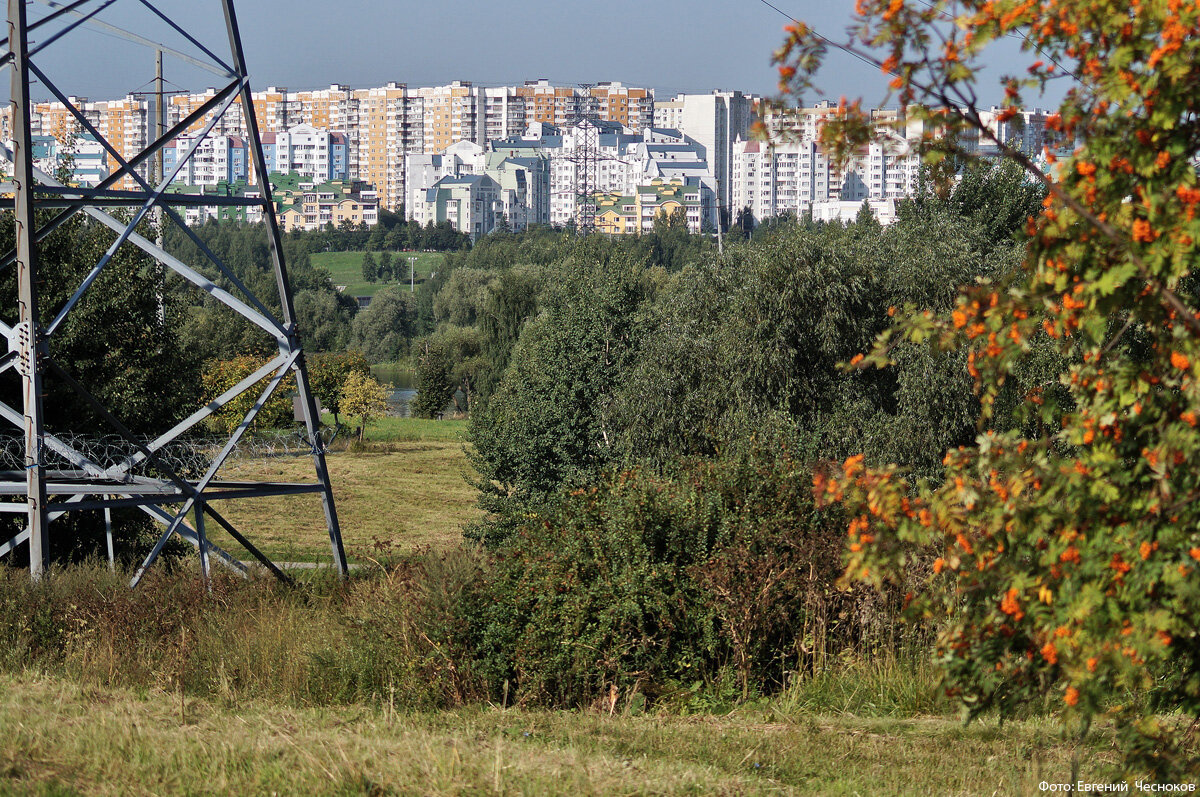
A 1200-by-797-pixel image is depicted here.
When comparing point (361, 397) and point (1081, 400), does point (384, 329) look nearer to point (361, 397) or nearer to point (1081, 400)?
point (361, 397)

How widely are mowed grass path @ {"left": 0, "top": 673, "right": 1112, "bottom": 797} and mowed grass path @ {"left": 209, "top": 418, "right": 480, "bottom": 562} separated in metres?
12.2

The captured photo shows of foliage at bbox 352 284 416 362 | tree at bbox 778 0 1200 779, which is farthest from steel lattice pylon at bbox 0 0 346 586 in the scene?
foliage at bbox 352 284 416 362

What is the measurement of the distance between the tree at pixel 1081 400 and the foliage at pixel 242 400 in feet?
103

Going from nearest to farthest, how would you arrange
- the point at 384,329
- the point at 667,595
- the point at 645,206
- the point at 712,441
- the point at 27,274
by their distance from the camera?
the point at 667,595 < the point at 27,274 < the point at 712,441 < the point at 384,329 < the point at 645,206

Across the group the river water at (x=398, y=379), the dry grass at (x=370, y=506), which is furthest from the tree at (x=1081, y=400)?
the river water at (x=398, y=379)

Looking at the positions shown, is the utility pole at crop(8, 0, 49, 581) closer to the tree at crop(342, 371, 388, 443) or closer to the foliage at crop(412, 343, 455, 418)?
the tree at crop(342, 371, 388, 443)

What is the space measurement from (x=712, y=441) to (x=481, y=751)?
15218mm

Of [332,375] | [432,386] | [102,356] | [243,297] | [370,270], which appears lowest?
[432,386]

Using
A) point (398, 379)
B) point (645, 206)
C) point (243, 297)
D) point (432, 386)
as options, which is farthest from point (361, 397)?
point (645, 206)

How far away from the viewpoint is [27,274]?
883cm

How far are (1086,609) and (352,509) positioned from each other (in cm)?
3108

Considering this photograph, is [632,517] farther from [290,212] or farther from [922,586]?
[290,212]

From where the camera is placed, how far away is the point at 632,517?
795cm

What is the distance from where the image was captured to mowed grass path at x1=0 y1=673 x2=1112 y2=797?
472 centimetres
